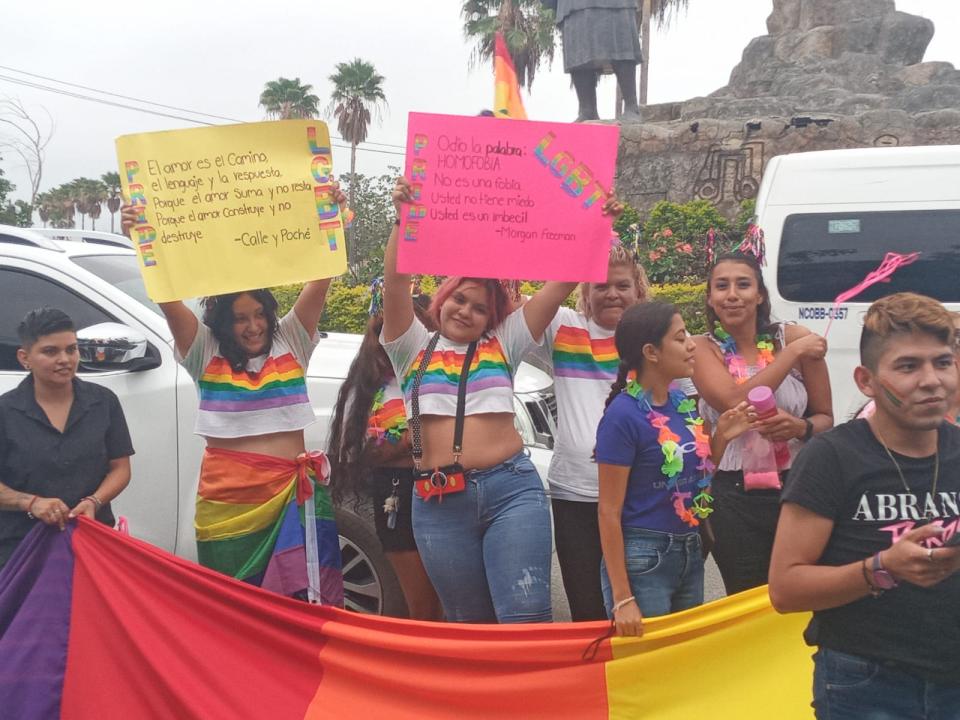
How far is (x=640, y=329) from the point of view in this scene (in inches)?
119

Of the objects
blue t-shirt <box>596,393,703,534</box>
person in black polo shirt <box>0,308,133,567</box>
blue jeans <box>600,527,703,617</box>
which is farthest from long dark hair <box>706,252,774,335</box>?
person in black polo shirt <box>0,308,133,567</box>

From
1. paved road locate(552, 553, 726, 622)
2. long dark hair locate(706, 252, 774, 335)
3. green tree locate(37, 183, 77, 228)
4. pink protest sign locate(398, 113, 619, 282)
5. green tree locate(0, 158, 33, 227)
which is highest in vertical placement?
green tree locate(37, 183, 77, 228)

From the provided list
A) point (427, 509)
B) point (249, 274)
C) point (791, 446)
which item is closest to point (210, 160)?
point (249, 274)

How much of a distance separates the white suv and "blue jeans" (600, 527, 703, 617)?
5.11ft

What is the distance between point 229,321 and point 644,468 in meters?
1.66

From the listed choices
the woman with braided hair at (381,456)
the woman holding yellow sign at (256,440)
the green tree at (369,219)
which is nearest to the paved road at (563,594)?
the woman with braided hair at (381,456)

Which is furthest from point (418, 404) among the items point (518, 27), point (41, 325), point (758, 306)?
point (518, 27)

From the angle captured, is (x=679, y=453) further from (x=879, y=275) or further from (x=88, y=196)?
(x=88, y=196)

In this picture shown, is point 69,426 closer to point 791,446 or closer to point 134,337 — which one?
point 134,337

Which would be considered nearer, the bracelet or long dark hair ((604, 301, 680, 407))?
the bracelet

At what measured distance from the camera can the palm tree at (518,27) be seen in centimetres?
3238

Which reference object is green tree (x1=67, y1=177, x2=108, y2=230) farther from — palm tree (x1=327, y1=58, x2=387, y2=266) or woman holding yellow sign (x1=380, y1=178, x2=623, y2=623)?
woman holding yellow sign (x1=380, y1=178, x2=623, y2=623)

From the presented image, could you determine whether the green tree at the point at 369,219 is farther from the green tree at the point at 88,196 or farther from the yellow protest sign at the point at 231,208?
the green tree at the point at 88,196

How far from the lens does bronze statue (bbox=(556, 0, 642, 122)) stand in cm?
1762
